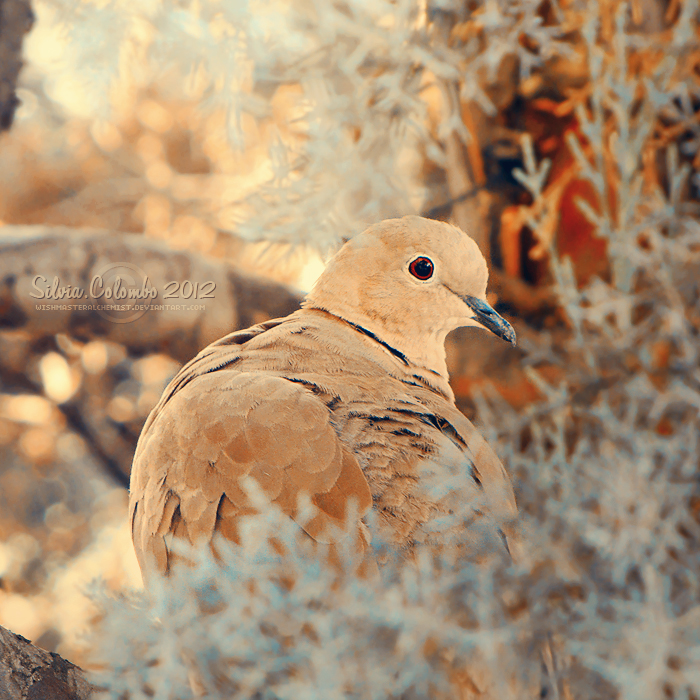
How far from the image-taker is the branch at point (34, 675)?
1.41 ft

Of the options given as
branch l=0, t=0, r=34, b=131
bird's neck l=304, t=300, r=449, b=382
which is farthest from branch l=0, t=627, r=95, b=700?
branch l=0, t=0, r=34, b=131

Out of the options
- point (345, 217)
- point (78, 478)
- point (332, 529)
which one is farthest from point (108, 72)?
point (332, 529)

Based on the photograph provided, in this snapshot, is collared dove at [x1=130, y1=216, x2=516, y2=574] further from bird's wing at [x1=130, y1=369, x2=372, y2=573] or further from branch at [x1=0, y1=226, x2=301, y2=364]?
branch at [x1=0, y1=226, x2=301, y2=364]

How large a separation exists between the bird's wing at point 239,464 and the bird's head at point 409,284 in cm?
20

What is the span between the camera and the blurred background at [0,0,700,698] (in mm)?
834

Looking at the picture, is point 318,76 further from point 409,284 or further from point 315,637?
point 315,637

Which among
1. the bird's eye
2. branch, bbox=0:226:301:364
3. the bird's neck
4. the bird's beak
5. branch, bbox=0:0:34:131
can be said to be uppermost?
branch, bbox=0:0:34:131

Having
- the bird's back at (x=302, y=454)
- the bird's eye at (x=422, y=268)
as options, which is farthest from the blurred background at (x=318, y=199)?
the bird's back at (x=302, y=454)

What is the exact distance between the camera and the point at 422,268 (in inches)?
26.4

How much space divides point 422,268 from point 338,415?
243 millimetres

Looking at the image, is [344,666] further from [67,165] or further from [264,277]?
[67,165]

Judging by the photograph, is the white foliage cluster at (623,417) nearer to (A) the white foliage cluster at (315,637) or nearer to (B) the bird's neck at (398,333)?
(A) the white foliage cluster at (315,637)

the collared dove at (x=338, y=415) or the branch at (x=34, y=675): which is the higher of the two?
the collared dove at (x=338, y=415)

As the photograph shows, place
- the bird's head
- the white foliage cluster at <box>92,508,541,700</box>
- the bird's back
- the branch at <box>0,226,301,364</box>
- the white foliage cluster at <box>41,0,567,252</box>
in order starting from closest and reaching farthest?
the white foliage cluster at <box>92,508,541,700</box> < the bird's back < the bird's head < the white foliage cluster at <box>41,0,567,252</box> < the branch at <box>0,226,301,364</box>
